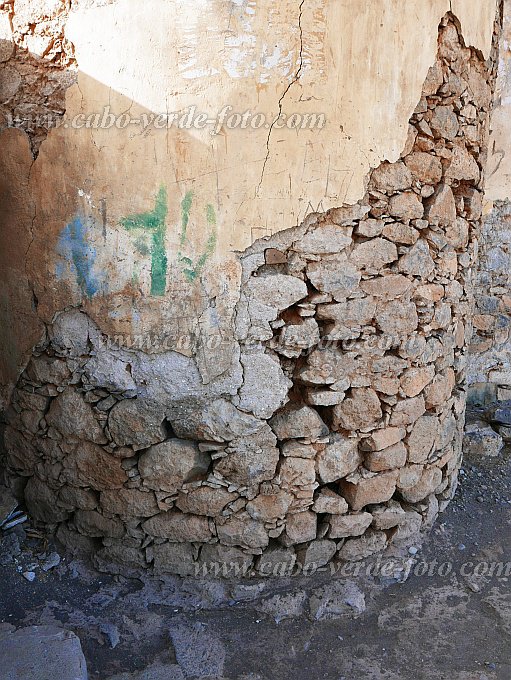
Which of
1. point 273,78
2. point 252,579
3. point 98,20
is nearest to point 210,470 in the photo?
point 252,579

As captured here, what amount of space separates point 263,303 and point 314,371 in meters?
0.43

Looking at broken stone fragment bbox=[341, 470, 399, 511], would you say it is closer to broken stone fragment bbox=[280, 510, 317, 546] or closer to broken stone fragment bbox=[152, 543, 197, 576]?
broken stone fragment bbox=[280, 510, 317, 546]

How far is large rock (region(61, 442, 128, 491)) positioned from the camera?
2979 mm

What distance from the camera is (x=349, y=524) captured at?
308cm

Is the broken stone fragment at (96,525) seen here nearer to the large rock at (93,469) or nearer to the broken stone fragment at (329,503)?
the large rock at (93,469)

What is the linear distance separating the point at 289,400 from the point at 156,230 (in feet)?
3.42

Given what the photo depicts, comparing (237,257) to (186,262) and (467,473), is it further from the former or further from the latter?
(467,473)

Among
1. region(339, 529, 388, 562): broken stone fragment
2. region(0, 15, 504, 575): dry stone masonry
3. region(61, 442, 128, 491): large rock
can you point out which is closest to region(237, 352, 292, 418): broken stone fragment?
region(0, 15, 504, 575): dry stone masonry

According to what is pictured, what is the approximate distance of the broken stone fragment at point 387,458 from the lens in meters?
3.06

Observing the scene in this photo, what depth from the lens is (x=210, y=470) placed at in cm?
294

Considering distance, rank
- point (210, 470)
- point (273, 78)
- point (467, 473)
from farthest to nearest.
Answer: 1. point (467, 473)
2. point (210, 470)
3. point (273, 78)

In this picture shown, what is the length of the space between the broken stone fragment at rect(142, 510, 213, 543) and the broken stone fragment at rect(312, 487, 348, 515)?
56 cm

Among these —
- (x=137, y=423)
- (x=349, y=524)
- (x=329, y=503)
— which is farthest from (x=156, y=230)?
(x=349, y=524)

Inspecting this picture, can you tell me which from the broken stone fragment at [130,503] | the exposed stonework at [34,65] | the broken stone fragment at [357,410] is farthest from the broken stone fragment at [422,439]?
the exposed stonework at [34,65]
